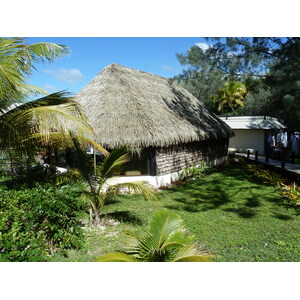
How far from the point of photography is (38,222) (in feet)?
11.8

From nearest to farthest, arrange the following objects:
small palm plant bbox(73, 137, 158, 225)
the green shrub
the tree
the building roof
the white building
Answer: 1. small palm plant bbox(73, 137, 158, 225)
2. the tree
3. the green shrub
4. the building roof
5. the white building

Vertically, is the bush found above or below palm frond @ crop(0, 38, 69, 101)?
below

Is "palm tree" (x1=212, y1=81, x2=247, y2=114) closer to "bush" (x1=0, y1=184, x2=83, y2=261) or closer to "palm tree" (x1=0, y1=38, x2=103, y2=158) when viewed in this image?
"palm tree" (x1=0, y1=38, x2=103, y2=158)

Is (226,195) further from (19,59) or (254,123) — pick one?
(254,123)

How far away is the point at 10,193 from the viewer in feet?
12.6

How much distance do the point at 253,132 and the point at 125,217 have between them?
1436 centimetres

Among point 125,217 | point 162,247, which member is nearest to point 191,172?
point 125,217

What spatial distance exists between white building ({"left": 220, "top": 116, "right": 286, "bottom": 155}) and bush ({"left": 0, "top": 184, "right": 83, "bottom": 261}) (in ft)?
50.1

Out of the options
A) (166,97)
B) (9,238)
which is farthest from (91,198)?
(166,97)

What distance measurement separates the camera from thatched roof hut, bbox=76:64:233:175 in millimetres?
8062

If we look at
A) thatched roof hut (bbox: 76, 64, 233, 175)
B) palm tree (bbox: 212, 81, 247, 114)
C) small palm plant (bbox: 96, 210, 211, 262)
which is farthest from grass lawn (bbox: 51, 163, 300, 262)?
palm tree (bbox: 212, 81, 247, 114)

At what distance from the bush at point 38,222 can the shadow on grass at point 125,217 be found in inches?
59.4

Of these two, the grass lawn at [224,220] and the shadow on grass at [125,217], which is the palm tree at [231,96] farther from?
the shadow on grass at [125,217]

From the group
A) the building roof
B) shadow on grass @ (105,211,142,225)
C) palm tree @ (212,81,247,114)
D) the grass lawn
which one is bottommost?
the grass lawn
